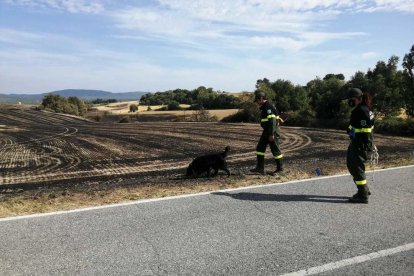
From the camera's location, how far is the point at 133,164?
12.9m

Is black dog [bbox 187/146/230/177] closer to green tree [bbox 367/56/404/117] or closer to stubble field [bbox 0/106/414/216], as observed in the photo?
stubble field [bbox 0/106/414/216]

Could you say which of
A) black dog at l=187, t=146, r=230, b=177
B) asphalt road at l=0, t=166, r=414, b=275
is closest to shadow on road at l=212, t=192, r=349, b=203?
asphalt road at l=0, t=166, r=414, b=275

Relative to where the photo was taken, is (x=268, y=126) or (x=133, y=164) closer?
(x=268, y=126)

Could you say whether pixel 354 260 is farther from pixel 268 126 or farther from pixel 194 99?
pixel 194 99

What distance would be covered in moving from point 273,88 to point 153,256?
3703cm

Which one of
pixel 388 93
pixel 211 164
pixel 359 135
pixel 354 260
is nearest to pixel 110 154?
pixel 211 164

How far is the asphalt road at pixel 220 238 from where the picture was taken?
165 inches

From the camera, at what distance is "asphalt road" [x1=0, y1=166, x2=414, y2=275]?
4184 millimetres

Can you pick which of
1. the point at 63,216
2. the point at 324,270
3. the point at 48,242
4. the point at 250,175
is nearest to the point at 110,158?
the point at 250,175

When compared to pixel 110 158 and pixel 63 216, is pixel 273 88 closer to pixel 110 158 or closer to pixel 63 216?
pixel 110 158

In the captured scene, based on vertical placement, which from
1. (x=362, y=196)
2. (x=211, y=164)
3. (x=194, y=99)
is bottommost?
(x=362, y=196)

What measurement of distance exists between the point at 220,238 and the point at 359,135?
11.2 ft

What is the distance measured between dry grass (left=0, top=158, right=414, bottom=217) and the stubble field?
2 centimetres

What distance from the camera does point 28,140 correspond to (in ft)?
68.3
